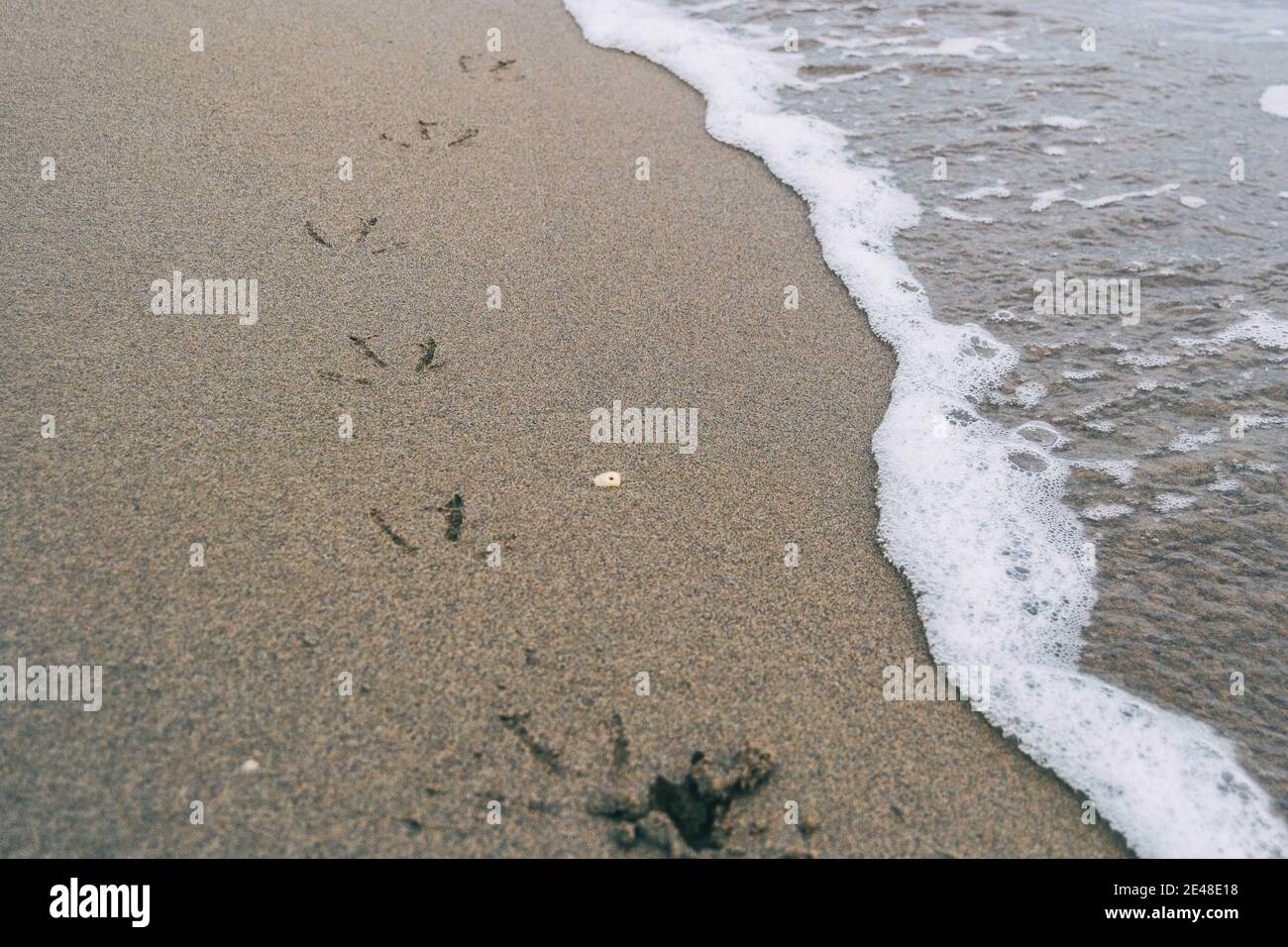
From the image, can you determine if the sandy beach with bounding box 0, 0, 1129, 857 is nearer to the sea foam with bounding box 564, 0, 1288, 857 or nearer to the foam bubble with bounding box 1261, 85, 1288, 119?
the sea foam with bounding box 564, 0, 1288, 857

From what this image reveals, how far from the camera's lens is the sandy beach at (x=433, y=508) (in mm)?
1897

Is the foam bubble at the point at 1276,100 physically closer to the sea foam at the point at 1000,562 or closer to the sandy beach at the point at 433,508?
the sea foam at the point at 1000,562

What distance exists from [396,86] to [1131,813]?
4275mm

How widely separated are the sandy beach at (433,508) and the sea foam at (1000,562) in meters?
0.10

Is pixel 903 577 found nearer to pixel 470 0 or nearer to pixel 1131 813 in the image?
pixel 1131 813

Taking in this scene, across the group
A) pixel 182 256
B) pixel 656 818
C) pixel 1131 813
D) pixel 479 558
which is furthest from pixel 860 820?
pixel 182 256

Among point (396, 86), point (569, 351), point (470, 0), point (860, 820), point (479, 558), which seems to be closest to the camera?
point (860, 820)

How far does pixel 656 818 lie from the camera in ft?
6.17

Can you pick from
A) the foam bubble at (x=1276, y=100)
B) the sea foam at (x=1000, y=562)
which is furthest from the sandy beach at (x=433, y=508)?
the foam bubble at (x=1276, y=100)

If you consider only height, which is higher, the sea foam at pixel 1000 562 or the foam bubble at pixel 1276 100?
the foam bubble at pixel 1276 100

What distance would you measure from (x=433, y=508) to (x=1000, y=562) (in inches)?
63.4

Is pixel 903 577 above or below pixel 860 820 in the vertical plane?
above

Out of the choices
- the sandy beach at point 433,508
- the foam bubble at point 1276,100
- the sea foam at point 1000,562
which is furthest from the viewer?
the foam bubble at point 1276,100

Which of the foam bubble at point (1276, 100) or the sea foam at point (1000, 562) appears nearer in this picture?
the sea foam at point (1000, 562)
